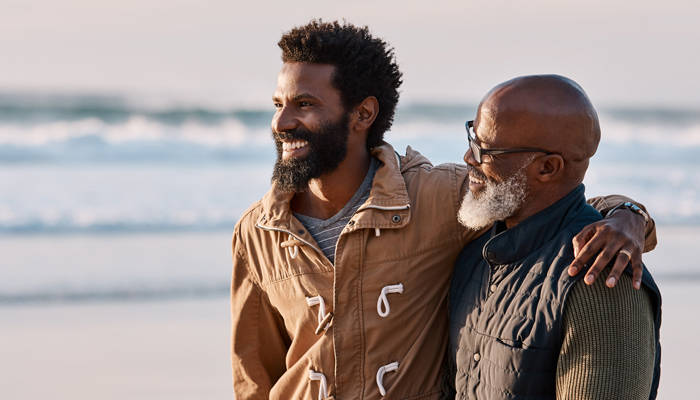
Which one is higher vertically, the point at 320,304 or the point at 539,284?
the point at 539,284

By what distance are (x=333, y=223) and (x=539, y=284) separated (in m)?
1.12

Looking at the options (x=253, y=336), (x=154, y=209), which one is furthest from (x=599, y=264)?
(x=154, y=209)

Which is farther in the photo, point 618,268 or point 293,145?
point 293,145

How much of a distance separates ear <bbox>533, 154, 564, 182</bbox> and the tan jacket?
0.57 meters

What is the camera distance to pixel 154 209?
1124cm

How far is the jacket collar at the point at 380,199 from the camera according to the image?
322 centimetres

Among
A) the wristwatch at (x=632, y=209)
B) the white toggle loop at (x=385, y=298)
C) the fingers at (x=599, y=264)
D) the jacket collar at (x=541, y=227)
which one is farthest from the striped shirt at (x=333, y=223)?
the fingers at (x=599, y=264)

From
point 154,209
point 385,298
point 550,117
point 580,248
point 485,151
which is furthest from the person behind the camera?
point 154,209

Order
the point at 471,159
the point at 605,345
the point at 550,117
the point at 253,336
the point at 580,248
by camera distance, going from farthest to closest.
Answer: the point at 253,336, the point at 471,159, the point at 550,117, the point at 580,248, the point at 605,345

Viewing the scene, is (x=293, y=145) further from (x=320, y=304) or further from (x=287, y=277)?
(x=320, y=304)

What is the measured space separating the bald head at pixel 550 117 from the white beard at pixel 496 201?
0.14 metres

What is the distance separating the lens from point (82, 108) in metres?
16.7

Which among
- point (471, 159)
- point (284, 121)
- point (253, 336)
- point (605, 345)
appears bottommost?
point (253, 336)

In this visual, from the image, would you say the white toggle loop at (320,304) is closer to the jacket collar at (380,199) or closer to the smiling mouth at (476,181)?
the jacket collar at (380,199)
